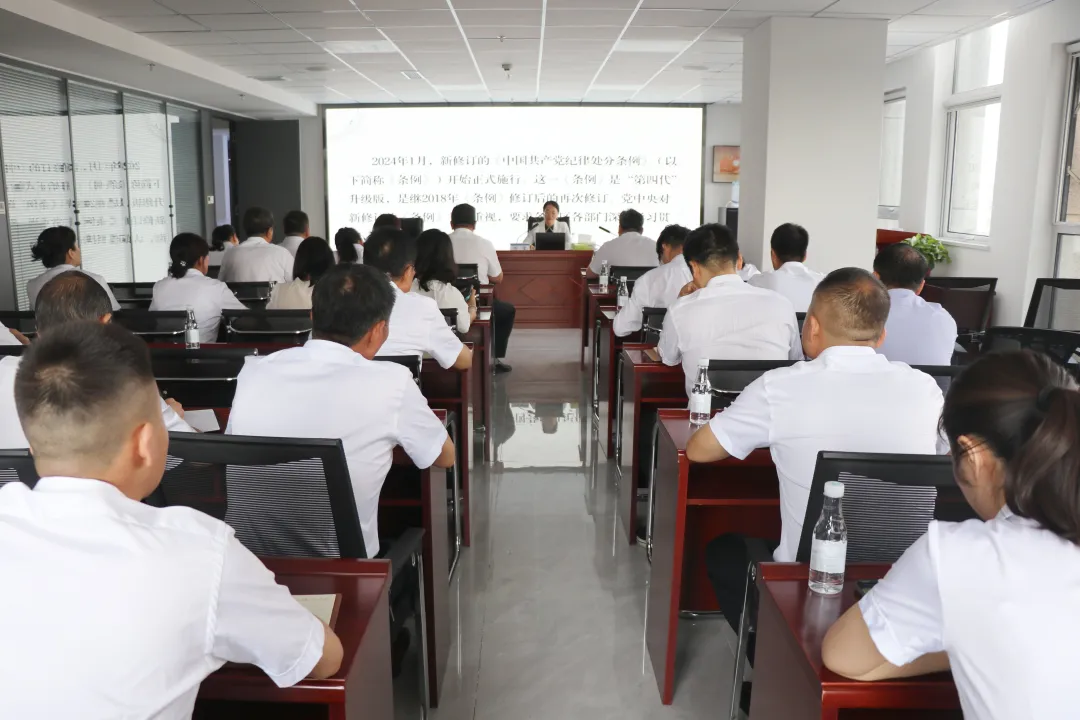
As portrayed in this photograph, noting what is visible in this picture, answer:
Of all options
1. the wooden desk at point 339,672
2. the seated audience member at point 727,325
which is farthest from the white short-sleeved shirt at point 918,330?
the wooden desk at point 339,672

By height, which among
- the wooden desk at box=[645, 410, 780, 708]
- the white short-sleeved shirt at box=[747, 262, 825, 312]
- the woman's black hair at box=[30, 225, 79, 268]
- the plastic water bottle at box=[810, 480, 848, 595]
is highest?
the woman's black hair at box=[30, 225, 79, 268]

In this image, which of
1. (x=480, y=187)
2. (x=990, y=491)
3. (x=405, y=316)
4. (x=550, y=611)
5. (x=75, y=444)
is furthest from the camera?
(x=480, y=187)

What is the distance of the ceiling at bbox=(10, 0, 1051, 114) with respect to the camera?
19.9ft

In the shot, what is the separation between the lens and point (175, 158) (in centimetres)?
1066

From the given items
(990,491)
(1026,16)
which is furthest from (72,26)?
(1026,16)

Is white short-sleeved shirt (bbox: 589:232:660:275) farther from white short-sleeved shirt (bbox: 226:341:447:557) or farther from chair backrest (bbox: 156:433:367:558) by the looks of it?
chair backrest (bbox: 156:433:367:558)

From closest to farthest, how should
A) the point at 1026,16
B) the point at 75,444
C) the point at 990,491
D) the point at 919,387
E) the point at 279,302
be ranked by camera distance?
the point at 75,444 → the point at 990,491 → the point at 919,387 → the point at 279,302 → the point at 1026,16

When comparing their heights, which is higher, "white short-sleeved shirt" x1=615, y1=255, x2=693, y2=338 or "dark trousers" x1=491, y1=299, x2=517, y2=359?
"white short-sleeved shirt" x1=615, y1=255, x2=693, y2=338

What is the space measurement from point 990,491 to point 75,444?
1.23 m

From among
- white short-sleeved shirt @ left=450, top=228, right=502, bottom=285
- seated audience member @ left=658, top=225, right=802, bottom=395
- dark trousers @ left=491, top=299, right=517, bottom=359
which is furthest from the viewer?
white short-sleeved shirt @ left=450, top=228, right=502, bottom=285

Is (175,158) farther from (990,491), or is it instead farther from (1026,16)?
(990,491)

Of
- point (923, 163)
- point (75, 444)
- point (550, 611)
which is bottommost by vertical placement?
point (550, 611)

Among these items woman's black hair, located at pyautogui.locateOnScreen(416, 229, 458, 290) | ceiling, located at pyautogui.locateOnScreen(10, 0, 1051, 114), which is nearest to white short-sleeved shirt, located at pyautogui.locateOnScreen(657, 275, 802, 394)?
woman's black hair, located at pyautogui.locateOnScreen(416, 229, 458, 290)

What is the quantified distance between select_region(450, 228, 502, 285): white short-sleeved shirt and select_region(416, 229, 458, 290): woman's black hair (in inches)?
100.0
